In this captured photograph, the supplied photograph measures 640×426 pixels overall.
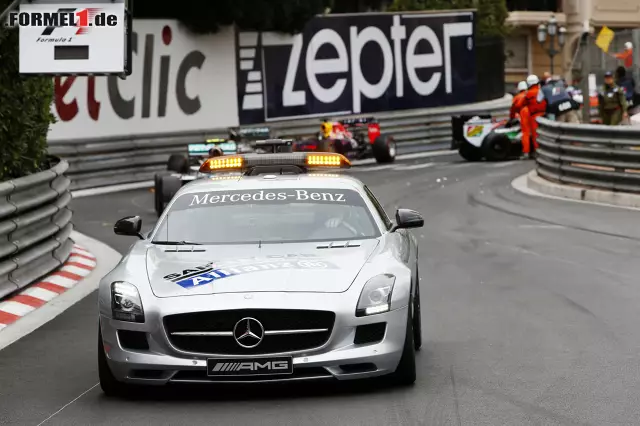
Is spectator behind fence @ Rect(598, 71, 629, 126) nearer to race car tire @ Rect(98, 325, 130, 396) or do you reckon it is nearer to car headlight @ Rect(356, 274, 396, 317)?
car headlight @ Rect(356, 274, 396, 317)

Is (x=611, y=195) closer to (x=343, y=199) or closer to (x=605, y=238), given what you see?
(x=605, y=238)

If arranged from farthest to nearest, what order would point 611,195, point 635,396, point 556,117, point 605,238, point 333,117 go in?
point 333,117 → point 556,117 → point 611,195 → point 605,238 → point 635,396

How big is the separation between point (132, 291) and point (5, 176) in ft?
20.6

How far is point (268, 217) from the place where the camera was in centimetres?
912

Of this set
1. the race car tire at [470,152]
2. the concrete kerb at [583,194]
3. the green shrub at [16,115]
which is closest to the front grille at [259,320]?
the green shrub at [16,115]

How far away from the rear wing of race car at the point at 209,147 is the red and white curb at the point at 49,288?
273 inches

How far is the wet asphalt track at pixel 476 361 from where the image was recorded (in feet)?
24.0

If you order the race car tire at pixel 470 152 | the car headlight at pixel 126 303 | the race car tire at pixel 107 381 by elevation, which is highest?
the car headlight at pixel 126 303

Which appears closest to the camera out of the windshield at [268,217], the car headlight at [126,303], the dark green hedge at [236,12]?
the car headlight at [126,303]

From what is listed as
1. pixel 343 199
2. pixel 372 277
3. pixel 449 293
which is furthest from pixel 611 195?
pixel 372 277

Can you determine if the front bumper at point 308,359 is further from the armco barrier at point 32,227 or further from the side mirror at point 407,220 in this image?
the armco barrier at point 32,227

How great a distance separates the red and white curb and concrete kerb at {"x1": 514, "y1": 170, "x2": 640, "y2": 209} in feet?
27.0

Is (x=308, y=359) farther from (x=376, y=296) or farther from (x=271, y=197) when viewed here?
(x=271, y=197)

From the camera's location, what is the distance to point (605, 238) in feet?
53.6
